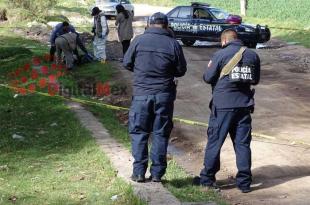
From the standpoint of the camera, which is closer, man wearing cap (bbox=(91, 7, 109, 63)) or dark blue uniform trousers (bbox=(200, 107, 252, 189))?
dark blue uniform trousers (bbox=(200, 107, 252, 189))

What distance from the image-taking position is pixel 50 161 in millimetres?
7715

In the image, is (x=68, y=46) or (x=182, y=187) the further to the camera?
(x=68, y=46)

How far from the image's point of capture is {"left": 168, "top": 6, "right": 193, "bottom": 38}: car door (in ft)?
68.8

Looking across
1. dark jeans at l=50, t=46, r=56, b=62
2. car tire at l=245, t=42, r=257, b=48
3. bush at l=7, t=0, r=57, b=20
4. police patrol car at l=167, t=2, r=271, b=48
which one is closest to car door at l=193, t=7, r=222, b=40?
police patrol car at l=167, t=2, r=271, b=48

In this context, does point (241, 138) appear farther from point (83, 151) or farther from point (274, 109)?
point (274, 109)

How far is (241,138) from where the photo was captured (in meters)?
6.33

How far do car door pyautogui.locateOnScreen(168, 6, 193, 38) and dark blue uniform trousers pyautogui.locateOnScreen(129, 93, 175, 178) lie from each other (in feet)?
49.4

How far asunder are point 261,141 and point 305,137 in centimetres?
85

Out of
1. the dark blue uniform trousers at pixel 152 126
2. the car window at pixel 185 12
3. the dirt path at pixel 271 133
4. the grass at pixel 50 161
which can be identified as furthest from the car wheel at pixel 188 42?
the dark blue uniform trousers at pixel 152 126

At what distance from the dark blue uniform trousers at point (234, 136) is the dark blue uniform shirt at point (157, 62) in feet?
2.09

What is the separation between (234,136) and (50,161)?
8.66 feet

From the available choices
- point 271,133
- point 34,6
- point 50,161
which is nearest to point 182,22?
point 34,6

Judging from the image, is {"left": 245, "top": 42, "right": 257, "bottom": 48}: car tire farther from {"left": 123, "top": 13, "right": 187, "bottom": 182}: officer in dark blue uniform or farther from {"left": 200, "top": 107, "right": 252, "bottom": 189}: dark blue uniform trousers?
{"left": 123, "top": 13, "right": 187, "bottom": 182}: officer in dark blue uniform

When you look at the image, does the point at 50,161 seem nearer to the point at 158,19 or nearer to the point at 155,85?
the point at 155,85
